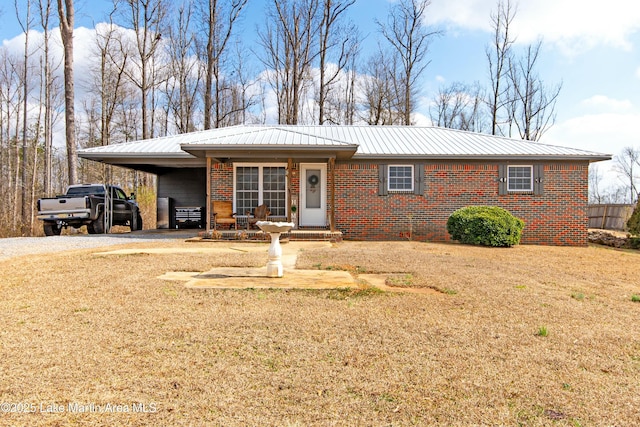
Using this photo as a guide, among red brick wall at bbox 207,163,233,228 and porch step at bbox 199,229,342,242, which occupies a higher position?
red brick wall at bbox 207,163,233,228

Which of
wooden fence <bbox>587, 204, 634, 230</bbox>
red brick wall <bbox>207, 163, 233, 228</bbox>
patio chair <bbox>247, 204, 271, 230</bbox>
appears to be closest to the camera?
patio chair <bbox>247, 204, 271, 230</bbox>

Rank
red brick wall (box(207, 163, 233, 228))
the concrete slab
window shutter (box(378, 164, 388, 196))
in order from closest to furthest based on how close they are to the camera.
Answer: the concrete slab, red brick wall (box(207, 163, 233, 228)), window shutter (box(378, 164, 388, 196))

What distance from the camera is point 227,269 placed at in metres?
6.75

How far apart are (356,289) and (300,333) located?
5.79 feet

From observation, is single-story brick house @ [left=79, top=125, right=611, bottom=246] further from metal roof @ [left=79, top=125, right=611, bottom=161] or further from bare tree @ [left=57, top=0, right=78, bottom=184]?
bare tree @ [left=57, top=0, right=78, bottom=184]

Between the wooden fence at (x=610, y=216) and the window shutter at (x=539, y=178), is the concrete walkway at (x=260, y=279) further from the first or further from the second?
the wooden fence at (x=610, y=216)

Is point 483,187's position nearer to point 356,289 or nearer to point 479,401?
point 356,289

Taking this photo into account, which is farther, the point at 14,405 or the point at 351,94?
the point at 351,94

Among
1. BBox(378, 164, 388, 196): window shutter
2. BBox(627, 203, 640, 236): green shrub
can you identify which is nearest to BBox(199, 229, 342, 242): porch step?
BBox(378, 164, 388, 196): window shutter

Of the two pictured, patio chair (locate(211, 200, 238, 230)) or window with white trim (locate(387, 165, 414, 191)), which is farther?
window with white trim (locate(387, 165, 414, 191))

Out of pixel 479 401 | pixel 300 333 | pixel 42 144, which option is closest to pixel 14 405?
pixel 300 333

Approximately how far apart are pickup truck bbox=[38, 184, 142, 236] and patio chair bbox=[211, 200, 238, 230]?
411 cm

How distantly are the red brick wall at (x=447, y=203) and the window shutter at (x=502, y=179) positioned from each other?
0.11 meters

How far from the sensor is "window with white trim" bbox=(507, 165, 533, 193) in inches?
531
